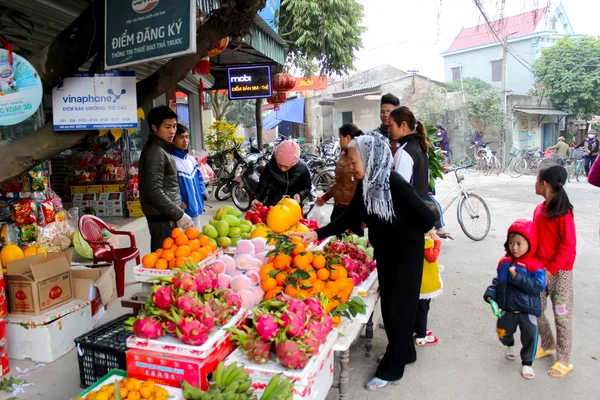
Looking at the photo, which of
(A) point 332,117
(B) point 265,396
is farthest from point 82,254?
(A) point 332,117

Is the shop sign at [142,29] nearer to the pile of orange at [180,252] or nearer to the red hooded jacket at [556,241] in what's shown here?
the pile of orange at [180,252]

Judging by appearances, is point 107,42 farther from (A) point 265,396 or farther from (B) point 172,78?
(A) point 265,396

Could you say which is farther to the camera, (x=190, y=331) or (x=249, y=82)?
(x=249, y=82)

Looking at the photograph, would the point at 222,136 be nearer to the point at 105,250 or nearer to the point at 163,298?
the point at 105,250

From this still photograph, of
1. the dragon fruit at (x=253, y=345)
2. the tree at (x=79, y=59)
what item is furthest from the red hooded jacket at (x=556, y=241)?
the tree at (x=79, y=59)

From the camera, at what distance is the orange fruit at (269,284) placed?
2.83m

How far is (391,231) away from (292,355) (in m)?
1.16

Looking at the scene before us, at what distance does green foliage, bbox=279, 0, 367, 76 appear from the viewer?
10.7 m

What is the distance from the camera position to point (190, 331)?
86.6 inches

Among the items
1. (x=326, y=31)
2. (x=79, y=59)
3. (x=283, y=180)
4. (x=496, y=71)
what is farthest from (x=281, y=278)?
(x=496, y=71)

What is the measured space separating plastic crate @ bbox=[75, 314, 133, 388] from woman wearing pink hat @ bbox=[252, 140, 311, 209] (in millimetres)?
2273

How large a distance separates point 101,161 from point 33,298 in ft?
18.5

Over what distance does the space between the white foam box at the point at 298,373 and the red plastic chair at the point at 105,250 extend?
2737 millimetres

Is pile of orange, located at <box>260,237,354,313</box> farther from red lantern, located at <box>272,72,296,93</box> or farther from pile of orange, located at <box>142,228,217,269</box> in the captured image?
red lantern, located at <box>272,72,296,93</box>
